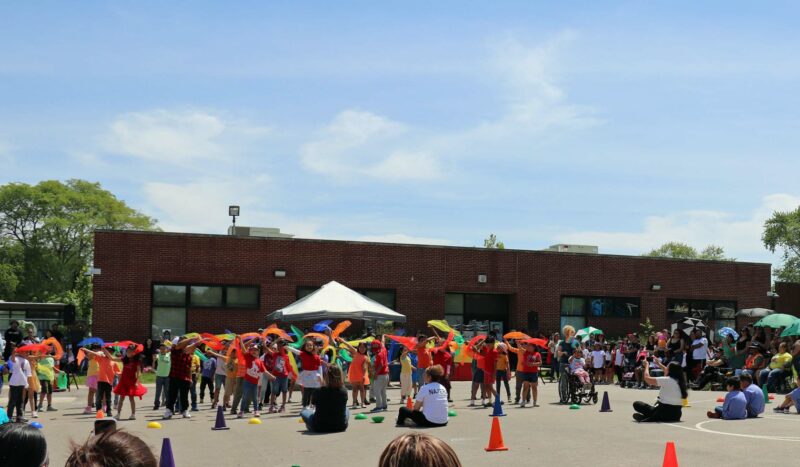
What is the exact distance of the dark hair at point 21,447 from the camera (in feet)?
11.7

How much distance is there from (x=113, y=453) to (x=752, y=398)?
17.5 m

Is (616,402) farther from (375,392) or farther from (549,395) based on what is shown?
(375,392)

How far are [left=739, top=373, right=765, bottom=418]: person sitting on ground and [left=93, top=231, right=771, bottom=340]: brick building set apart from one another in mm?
21347

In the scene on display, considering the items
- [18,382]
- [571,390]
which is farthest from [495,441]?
[18,382]

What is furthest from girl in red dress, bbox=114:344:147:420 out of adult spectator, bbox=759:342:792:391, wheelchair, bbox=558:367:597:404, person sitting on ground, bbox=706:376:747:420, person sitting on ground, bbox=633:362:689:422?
adult spectator, bbox=759:342:792:391

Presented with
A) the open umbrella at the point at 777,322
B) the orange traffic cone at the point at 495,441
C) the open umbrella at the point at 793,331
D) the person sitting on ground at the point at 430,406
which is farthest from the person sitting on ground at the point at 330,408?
the open umbrella at the point at 777,322

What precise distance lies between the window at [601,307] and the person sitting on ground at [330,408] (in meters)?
26.5

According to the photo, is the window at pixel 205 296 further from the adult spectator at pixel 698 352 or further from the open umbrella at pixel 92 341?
the adult spectator at pixel 698 352

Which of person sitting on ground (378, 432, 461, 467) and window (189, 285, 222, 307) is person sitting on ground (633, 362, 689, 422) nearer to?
person sitting on ground (378, 432, 461, 467)

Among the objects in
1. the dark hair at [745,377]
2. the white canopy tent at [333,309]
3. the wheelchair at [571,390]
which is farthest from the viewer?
the white canopy tent at [333,309]

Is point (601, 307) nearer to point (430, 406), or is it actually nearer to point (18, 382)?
point (430, 406)

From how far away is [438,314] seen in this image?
128 feet

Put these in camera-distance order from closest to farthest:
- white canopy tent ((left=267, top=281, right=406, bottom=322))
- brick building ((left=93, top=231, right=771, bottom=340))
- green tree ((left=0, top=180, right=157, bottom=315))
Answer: white canopy tent ((left=267, top=281, right=406, bottom=322)) < brick building ((left=93, top=231, right=771, bottom=340)) < green tree ((left=0, top=180, right=157, bottom=315))

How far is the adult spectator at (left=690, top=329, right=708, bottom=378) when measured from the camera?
26.8 m
